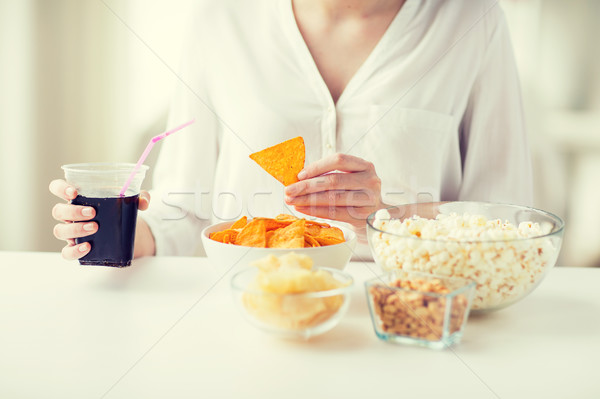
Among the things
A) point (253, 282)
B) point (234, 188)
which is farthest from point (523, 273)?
point (234, 188)

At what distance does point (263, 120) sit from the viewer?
190cm

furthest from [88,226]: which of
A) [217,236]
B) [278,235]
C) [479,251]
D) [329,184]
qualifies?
[479,251]

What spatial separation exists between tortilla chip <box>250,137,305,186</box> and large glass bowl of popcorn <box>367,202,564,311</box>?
0.40 m

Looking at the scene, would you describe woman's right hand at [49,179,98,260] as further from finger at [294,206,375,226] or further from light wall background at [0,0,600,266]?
light wall background at [0,0,600,266]

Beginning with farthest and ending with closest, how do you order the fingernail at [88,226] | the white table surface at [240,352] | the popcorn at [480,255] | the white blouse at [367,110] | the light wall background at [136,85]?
the light wall background at [136,85] → the white blouse at [367,110] → the fingernail at [88,226] → the popcorn at [480,255] → the white table surface at [240,352]

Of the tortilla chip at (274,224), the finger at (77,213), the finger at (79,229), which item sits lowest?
the finger at (79,229)

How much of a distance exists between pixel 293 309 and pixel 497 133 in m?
1.43

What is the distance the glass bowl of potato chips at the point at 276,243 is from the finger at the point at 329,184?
18 cm

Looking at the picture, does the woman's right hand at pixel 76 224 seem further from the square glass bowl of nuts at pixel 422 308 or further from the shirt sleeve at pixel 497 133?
the shirt sleeve at pixel 497 133

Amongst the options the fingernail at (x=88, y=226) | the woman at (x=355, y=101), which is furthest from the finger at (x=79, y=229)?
the woman at (x=355, y=101)

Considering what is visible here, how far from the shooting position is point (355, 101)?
73.8 inches

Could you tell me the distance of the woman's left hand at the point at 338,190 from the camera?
1.30 metres

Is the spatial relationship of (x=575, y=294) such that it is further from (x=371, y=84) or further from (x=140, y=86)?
(x=140, y=86)

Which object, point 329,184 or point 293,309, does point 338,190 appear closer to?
point 329,184
